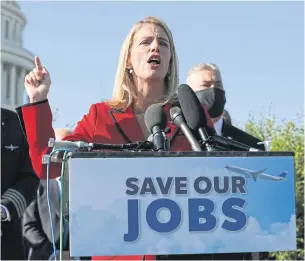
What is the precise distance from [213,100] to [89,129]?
160cm

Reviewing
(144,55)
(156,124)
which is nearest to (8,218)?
(144,55)

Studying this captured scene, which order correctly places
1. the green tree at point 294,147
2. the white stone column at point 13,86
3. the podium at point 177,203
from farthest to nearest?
the white stone column at point 13,86 → the green tree at point 294,147 → the podium at point 177,203

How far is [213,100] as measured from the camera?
401cm

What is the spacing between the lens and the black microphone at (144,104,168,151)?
200 centimetres

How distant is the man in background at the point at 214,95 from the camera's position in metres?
3.93

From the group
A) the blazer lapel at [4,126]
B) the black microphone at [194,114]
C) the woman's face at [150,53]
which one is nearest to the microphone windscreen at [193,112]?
the black microphone at [194,114]

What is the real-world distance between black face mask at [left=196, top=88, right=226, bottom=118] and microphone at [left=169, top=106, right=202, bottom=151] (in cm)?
176

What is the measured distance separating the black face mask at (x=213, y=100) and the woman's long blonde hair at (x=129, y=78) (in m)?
1.13

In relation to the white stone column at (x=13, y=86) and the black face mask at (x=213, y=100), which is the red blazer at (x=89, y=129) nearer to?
the black face mask at (x=213, y=100)

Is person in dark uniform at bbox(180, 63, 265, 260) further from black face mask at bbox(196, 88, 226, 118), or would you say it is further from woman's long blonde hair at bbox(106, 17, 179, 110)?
woman's long blonde hair at bbox(106, 17, 179, 110)

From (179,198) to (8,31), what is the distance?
53.2 meters

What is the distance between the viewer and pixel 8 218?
4.01 meters

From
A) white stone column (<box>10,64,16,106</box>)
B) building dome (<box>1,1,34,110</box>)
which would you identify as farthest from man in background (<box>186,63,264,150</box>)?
building dome (<box>1,1,34,110</box>)

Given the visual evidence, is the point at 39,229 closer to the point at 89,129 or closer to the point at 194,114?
the point at 89,129
